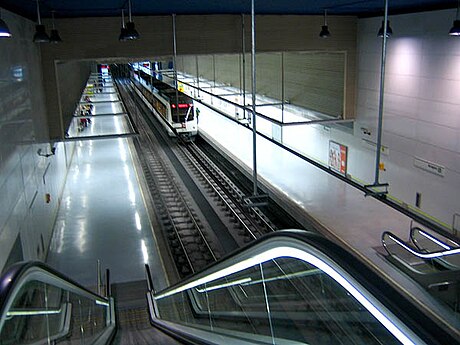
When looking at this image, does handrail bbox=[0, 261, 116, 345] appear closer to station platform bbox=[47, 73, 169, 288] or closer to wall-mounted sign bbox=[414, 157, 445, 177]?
station platform bbox=[47, 73, 169, 288]

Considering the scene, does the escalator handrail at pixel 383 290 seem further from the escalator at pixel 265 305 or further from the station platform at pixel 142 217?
the station platform at pixel 142 217

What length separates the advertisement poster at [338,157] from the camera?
567 inches

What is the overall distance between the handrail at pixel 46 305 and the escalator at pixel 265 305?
0.03 feet

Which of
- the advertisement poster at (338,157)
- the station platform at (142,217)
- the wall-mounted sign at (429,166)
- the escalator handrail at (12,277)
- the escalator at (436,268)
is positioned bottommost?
the station platform at (142,217)

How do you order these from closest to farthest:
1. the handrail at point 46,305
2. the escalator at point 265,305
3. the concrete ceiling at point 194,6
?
the escalator at point 265,305 → the handrail at point 46,305 → the concrete ceiling at point 194,6

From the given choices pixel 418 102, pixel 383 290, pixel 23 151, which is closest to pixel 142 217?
pixel 23 151

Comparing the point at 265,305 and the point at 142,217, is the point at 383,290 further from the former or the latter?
the point at 142,217

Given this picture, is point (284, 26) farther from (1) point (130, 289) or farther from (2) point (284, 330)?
(2) point (284, 330)

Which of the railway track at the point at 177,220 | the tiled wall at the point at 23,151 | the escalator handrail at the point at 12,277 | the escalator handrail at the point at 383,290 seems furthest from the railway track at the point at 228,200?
the escalator handrail at the point at 383,290

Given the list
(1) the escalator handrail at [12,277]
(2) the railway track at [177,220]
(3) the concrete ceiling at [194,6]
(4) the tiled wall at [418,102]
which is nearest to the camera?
(1) the escalator handrail at [12,277]

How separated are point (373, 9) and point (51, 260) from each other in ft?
29.4

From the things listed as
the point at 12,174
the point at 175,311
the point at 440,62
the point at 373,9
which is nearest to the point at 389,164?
the point at 440,62

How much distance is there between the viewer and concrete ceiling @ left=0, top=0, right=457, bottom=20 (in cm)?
827

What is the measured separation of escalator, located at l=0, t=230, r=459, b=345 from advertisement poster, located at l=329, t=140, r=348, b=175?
8164mm
